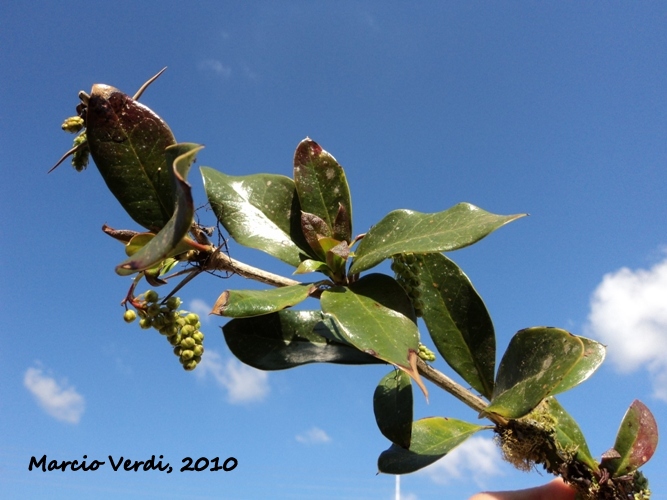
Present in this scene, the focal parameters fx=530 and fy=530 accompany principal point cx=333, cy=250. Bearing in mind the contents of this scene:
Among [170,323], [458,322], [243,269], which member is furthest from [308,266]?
[458,322]

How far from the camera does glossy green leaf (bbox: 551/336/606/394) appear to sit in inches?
44.4

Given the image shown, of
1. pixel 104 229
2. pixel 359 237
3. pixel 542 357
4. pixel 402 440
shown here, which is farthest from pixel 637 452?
pixel 104 229

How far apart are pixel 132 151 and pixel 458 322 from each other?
810mm

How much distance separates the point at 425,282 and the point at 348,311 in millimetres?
346

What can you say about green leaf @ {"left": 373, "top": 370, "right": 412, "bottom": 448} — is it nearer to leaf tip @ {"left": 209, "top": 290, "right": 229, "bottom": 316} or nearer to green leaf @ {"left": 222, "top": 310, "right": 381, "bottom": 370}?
green leaf @ {"left": 222, "top": 310, "right": 381, "bottom": 370}

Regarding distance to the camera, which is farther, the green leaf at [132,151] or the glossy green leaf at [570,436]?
the glossy green leaf at [570,436]

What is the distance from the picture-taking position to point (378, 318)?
0.96 metres

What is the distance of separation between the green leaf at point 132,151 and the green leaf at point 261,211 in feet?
0.46

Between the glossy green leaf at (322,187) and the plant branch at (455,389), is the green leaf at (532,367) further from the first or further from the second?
the glossy green leaf at (322,187)

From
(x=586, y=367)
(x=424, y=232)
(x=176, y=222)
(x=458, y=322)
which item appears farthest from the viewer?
(x=458, y=322)

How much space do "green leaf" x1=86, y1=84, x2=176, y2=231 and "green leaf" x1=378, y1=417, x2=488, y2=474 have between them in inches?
28.0

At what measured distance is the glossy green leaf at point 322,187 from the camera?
1192 mm

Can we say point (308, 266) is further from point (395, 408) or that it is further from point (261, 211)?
point (395, 408)

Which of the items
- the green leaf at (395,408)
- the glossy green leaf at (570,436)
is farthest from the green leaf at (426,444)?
the glossy green leaf at (570,436)
